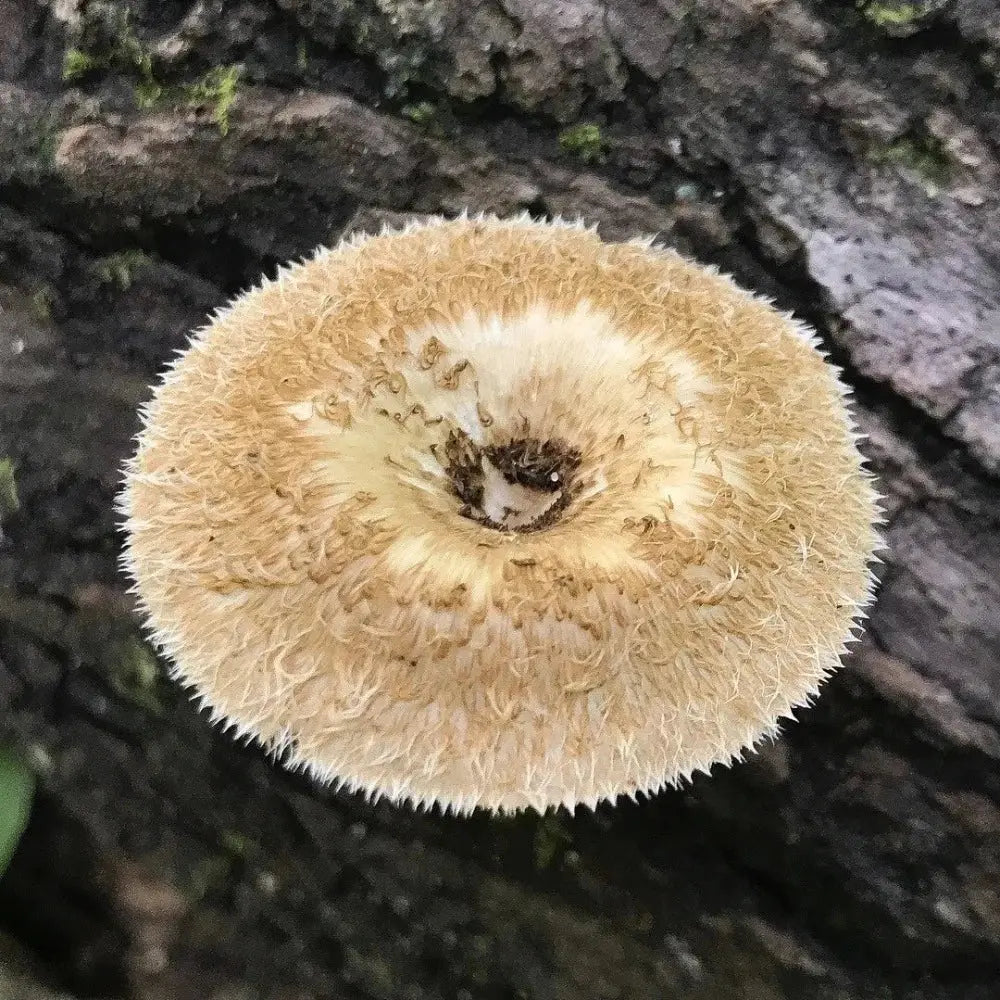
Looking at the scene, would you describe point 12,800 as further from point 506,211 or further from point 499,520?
point 506,211

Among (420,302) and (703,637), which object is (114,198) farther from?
(703,637)

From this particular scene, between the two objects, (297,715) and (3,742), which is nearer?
(297,715)

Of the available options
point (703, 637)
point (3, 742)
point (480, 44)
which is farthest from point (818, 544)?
point (3, 742)

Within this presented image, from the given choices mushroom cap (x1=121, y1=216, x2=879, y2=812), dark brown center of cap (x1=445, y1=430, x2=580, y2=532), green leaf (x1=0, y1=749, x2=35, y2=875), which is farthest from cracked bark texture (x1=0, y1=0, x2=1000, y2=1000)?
dark brown center of cap (x1=445, y1=430, x2=580, y2=532)

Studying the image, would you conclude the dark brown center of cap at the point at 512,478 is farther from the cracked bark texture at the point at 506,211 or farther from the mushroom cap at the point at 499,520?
the cracked bark texture at the point at 506,211

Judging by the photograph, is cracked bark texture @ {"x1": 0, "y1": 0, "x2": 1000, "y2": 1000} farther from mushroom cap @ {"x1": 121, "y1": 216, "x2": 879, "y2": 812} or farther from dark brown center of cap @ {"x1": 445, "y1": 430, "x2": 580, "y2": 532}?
dark brown center of cap @ {"x1": 445, "y1": 430, "x2": 580, "y2": 532}

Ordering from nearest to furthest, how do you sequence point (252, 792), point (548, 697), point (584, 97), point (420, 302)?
1. point (548, 697)
2. point (420, 302)
3. point (252, 792)
4. point (584, 97)
